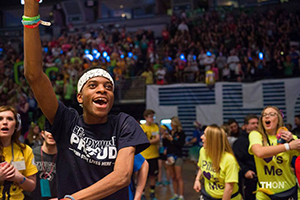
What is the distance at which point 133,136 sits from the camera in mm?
1898

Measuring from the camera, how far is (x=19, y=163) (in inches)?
125

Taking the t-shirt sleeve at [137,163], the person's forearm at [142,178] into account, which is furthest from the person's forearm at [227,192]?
the t-shirt sleeve at [137,163]

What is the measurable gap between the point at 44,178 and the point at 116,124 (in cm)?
198

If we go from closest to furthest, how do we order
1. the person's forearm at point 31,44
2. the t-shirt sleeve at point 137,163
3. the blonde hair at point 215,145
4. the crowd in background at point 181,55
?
the person's forearm at point 31,44, the t-shirt sleeve at point 137,163, the blonde hair at point 215,145, the crowd in background at point 181,55

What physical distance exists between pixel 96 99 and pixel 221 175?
8.31 ft

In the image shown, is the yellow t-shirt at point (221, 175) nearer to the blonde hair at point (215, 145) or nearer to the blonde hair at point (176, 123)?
the blonde hair at point (215, 145)

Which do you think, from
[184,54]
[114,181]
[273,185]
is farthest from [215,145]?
[184,54]

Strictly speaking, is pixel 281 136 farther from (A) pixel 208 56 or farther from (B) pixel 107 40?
(B) pixel 107 40

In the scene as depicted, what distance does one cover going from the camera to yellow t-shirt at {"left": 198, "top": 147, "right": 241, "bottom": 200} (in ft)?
12.8

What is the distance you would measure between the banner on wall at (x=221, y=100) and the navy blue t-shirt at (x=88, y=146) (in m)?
10.2

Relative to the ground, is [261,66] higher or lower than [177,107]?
higher

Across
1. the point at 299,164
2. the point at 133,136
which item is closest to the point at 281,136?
the point at 299,164

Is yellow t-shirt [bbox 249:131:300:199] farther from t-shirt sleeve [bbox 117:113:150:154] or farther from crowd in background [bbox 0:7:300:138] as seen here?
crowd in background [bbox 0:7:300:138]

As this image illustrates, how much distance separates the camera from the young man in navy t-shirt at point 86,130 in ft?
5.77
